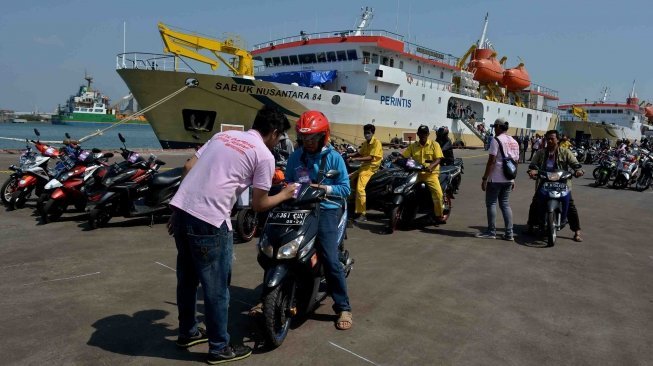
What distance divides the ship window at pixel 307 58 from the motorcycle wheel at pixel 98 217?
2059 centimetres

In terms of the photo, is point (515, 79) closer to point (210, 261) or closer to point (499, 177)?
point (499, 177)

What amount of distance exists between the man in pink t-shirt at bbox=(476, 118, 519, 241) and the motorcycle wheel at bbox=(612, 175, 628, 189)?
10.0 metres

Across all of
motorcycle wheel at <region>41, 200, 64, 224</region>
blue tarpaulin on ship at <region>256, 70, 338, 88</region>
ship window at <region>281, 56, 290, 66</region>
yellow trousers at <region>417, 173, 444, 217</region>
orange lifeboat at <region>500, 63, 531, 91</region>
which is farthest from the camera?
orange lifeboat at <region>500, 63, 531, 91</region>

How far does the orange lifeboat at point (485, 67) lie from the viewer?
36.6m

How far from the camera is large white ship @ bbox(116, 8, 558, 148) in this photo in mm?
20078

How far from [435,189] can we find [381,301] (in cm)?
358

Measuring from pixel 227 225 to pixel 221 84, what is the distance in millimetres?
18100

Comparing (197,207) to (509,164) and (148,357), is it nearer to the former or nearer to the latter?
(148,357)

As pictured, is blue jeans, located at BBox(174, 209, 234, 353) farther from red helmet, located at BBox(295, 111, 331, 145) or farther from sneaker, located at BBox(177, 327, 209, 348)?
red helmet, located at BBox(295, 111, 331, 145)

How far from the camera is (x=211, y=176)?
2842 millimetres

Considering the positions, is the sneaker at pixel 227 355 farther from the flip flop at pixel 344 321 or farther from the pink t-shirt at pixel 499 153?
the pink t-shirt at pixel 499 153

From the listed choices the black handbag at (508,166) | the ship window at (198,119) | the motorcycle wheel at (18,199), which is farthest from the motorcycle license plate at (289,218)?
the ship window at (198,119)

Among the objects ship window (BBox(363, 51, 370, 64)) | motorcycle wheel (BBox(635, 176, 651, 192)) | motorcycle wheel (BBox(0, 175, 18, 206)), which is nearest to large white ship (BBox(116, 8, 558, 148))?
ship window (BBox(363, 51, 370, 64))

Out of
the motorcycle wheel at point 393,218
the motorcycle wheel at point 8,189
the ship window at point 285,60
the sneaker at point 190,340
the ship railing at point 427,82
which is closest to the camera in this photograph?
the sneaker at point 190,340
